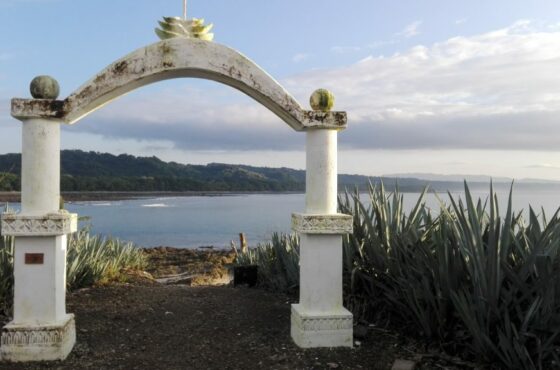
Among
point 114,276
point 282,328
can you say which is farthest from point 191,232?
point 282,328

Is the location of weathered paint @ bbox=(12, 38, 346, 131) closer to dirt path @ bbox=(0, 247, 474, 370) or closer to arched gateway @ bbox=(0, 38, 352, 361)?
arched gateway @ bbox=(0, 38, 352, 361)

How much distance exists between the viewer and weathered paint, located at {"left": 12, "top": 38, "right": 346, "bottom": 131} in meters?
5.11

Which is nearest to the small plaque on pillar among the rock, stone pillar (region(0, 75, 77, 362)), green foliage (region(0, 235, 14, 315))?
stone pillar (region(0, 75, 77, 362))

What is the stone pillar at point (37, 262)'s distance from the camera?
4.88 meters

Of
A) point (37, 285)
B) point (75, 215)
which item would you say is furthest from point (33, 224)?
point (37, 285)

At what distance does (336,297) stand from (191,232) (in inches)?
1560

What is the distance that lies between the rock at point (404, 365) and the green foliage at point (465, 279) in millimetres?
503

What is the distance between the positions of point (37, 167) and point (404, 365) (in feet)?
12.5

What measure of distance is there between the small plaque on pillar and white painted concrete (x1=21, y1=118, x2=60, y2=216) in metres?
0.39

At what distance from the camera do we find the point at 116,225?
5072cm

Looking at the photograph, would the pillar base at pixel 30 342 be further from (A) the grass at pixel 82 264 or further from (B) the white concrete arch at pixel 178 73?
(B) the white concrete arch at pixel 178 73

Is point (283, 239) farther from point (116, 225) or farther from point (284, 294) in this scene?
A: point (116, 225)

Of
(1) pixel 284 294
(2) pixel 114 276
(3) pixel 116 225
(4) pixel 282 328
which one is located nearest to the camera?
(4) pixel 282 328

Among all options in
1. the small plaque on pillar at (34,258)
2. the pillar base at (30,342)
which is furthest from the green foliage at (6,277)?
the small plaque on pillar at (34,258)
